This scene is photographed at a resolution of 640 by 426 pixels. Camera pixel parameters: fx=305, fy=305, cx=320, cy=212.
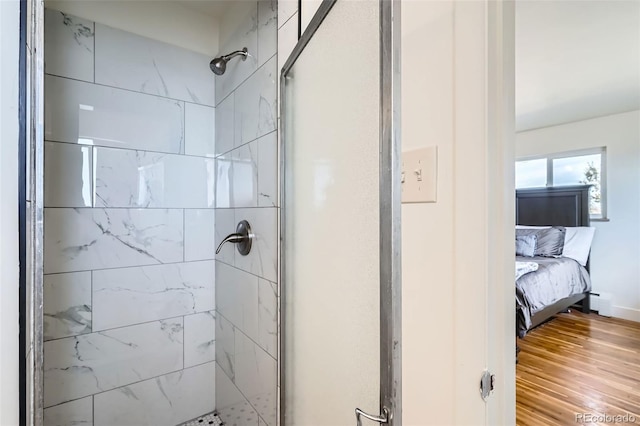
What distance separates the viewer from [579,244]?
3840mm

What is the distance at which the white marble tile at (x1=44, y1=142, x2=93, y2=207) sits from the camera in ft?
4.61

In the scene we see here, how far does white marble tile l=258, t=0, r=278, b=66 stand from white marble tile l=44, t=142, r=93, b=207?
976 millimetres

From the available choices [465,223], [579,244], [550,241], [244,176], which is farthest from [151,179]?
[579,244]

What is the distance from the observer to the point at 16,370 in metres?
0.50

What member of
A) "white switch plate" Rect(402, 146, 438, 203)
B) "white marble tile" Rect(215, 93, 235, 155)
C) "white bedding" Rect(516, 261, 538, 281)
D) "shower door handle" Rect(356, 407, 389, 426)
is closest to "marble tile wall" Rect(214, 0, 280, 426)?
"white marble tile" Rect(215, 93, 235, 155)

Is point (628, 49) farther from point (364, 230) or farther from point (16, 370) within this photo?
point (16, 370)

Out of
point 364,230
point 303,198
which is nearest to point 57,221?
point 303,198

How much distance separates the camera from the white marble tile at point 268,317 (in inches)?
47.8

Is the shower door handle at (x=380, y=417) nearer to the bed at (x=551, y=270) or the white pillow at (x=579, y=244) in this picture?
the bed at (x=551, y=270)

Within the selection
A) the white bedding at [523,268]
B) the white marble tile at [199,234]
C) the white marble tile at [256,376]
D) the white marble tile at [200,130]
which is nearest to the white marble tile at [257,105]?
the white marble tile at [200,130]

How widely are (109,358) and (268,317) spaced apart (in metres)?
0.96

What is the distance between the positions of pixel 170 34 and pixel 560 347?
4122 mm

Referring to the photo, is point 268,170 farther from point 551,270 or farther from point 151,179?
point 551,270

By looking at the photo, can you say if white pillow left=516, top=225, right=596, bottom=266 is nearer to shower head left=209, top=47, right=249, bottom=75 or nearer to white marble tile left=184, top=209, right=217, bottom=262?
white marble tile left=184, top=209, right=217, bottom=262
